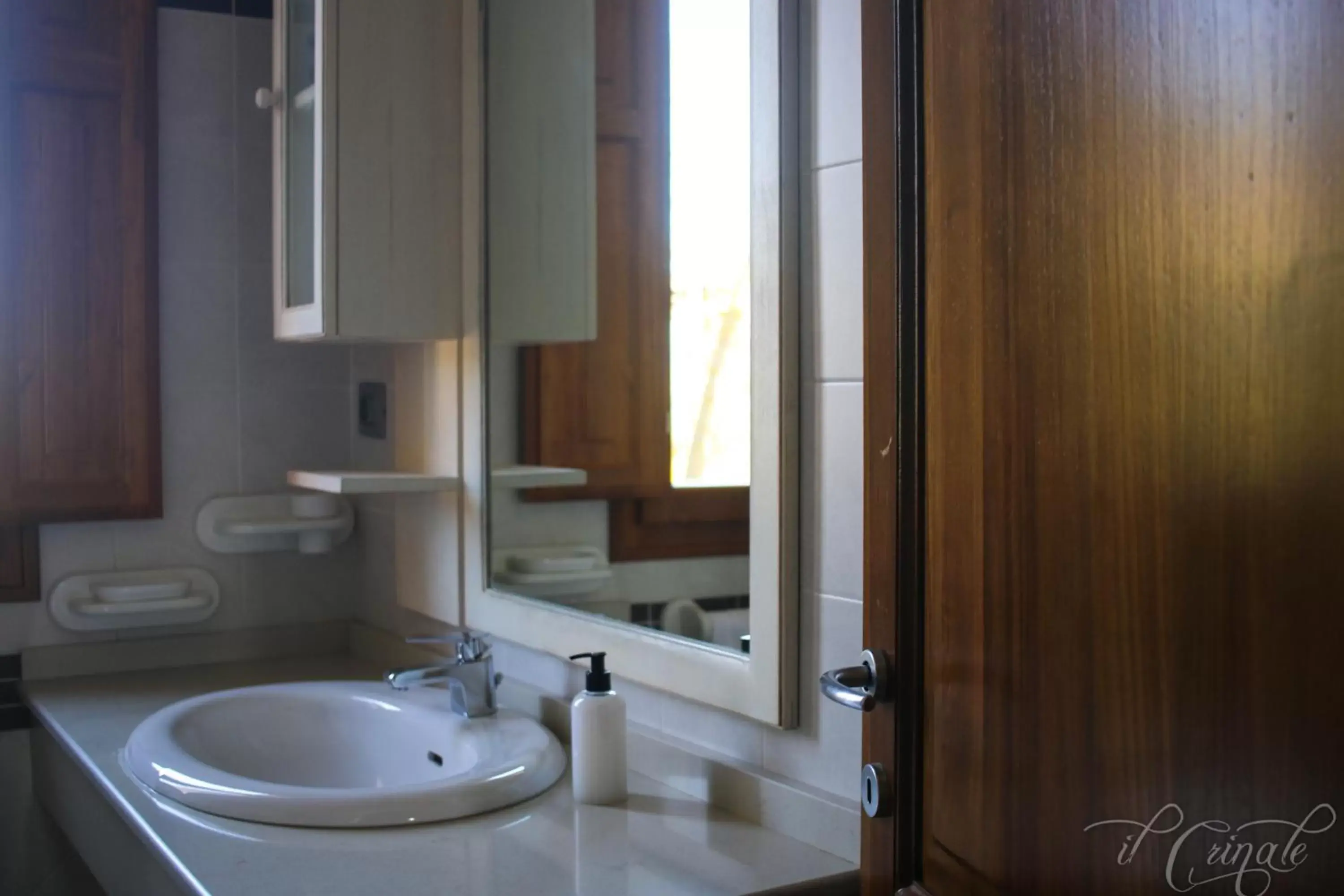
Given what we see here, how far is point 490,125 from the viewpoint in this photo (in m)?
1.85

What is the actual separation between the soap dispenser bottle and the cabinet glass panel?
761 millimetres

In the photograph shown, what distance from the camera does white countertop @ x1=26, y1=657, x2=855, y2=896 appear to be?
117cm

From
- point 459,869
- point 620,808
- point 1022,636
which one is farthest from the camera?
point 620,808

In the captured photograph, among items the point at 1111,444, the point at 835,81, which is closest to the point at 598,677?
the point at 835,81

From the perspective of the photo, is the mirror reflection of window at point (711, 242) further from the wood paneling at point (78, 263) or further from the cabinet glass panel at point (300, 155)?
the wood paneling at point (78, 263)

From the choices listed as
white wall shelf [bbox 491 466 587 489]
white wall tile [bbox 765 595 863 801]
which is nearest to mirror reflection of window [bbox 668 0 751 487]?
Answer: white wall tile [bbox 765 595 863 801]

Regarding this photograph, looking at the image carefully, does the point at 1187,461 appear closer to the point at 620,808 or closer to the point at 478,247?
the point at 620,808

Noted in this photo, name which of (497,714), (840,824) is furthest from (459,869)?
(497,714)

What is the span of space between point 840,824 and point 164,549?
4.57 ft

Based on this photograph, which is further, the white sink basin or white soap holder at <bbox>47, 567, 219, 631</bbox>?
white soap holder at <bbox>47, 567, 219, 631</bbox>

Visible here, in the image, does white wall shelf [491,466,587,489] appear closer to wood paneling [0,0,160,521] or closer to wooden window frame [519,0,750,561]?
wooden window frame [519,0,750,561]

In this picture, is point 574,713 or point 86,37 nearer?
point 574,713

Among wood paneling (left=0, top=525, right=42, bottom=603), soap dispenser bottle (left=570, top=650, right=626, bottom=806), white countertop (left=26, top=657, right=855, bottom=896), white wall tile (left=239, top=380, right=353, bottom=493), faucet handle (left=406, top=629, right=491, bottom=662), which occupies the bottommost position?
white countertop (left=26, top=657, right=855, bottom=896)

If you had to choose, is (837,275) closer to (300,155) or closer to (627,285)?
(627,285)
